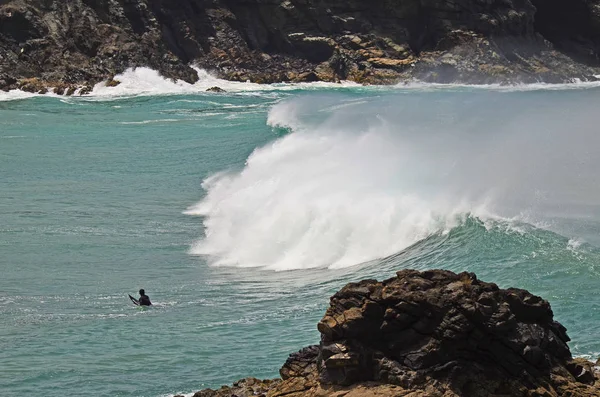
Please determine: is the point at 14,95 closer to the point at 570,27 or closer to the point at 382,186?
the point at 382,186

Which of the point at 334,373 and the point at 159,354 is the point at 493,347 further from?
the point at 159,354

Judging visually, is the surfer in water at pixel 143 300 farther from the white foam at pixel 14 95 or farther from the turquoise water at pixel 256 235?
the white foam at pixel 14 95

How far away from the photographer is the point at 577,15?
89312 mm

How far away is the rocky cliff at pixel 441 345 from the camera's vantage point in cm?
905

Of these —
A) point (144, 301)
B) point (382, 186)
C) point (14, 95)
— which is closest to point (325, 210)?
point (382, 186)

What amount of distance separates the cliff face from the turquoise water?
31.0 meters

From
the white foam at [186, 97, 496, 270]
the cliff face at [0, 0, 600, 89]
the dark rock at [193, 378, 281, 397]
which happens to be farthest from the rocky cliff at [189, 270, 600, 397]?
the cliff face at [0, 0, 600, 89]

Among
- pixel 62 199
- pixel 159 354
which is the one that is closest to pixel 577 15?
pixel 62 199

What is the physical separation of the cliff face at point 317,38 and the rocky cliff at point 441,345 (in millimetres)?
58255

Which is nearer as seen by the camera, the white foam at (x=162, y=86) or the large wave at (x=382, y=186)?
the large wave at (x=382, y=186)

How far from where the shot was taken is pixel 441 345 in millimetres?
9102

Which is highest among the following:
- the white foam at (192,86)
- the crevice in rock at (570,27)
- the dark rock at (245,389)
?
the crevice in rock at (570,27)

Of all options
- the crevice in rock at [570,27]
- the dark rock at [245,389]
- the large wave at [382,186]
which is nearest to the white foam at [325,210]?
the large wave at [382,186]

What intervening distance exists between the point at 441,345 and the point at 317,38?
2826 inches
